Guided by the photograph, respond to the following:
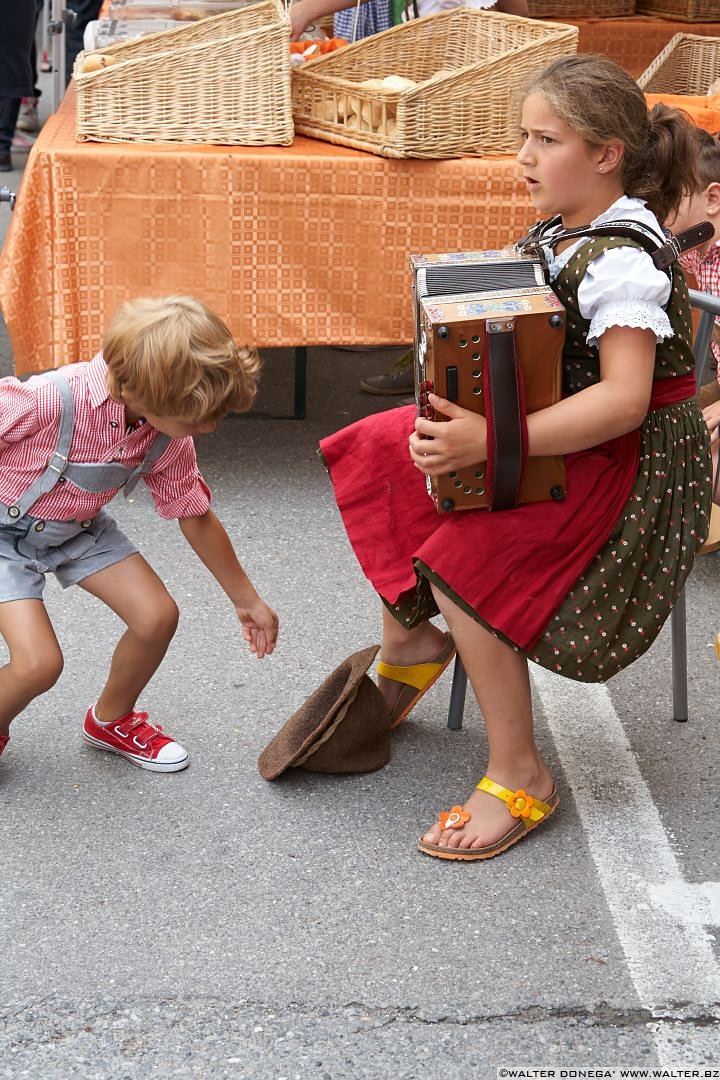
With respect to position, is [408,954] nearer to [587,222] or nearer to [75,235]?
[587,222]

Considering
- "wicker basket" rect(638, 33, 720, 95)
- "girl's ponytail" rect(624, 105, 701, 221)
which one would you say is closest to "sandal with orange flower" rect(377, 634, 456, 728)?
"girl's ponytail" rect(624, 105, 701, 221)

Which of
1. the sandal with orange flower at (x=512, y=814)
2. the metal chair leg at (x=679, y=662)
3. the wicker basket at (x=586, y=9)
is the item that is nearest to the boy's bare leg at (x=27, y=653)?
the sandal with orange flower at (x=512, y=814)

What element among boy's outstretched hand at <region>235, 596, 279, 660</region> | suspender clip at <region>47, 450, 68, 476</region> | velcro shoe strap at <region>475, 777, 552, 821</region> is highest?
suspender clip at <region>47, 450, 68, 476</region>

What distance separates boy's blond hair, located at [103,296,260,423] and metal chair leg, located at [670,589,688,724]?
99 centimetres

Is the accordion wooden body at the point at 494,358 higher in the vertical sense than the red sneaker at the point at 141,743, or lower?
higher

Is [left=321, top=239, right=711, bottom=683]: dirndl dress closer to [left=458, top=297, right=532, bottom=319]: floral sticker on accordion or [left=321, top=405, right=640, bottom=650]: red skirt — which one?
[left=321, top=405, right=640, bottom=650]: red skirt

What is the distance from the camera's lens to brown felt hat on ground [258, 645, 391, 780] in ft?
7.74

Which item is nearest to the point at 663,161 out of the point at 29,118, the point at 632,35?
the point at 632,35

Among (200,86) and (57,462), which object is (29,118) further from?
(57,462)

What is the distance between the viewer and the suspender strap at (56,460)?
2.19 metres

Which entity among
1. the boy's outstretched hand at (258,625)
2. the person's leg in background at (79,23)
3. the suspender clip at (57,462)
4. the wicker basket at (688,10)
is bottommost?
the boy's outstretched hand at (258,625)

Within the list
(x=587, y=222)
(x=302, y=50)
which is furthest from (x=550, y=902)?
(x=302, y=50)

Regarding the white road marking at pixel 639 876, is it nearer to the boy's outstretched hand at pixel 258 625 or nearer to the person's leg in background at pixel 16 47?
the boy's outstretched hand at pixel 258 625

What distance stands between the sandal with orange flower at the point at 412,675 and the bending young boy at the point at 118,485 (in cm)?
28
